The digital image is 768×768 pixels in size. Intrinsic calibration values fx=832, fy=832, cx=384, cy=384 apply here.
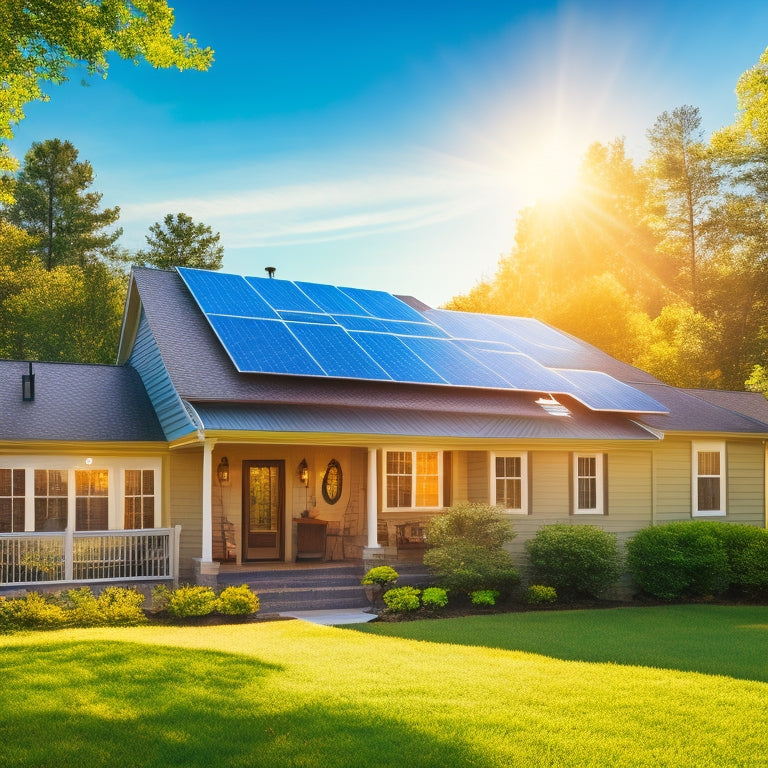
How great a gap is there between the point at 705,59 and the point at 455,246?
15.0 meters

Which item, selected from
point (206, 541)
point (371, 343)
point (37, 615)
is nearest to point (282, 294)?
point (371, 343)

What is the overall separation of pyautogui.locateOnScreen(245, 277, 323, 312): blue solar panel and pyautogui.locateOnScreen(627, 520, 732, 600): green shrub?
804 cm

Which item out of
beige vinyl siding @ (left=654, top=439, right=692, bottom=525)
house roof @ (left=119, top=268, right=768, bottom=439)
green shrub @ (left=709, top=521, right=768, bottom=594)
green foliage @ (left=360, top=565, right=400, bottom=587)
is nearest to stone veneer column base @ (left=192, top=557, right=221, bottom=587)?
house roof @ (left=119, top=268, right=768, bottom=439)

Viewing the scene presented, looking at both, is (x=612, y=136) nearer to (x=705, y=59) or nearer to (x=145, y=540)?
(x=705, y=59)

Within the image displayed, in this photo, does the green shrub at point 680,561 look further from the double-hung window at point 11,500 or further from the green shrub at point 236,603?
the double-hung window at point 11,500

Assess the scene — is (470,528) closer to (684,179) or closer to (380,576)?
(380,576)

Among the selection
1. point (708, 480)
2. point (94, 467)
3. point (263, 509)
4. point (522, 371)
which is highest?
point (522, 371)

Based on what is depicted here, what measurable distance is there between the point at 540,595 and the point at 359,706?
7664 mm

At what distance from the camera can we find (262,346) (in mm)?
14836

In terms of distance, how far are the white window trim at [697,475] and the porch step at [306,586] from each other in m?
7.07

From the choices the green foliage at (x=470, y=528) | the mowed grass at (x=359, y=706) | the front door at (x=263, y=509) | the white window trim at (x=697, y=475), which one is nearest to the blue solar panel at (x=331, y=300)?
the front door at (x=263, y=509)

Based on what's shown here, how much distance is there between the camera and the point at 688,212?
33.9 metres

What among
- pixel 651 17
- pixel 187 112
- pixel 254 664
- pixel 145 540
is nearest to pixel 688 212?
pixel 651 17

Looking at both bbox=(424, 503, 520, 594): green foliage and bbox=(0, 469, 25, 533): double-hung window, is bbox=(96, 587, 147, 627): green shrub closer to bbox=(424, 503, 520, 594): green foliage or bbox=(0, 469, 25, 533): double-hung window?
bbox=(0, 469, 25, 533): double-hung window
